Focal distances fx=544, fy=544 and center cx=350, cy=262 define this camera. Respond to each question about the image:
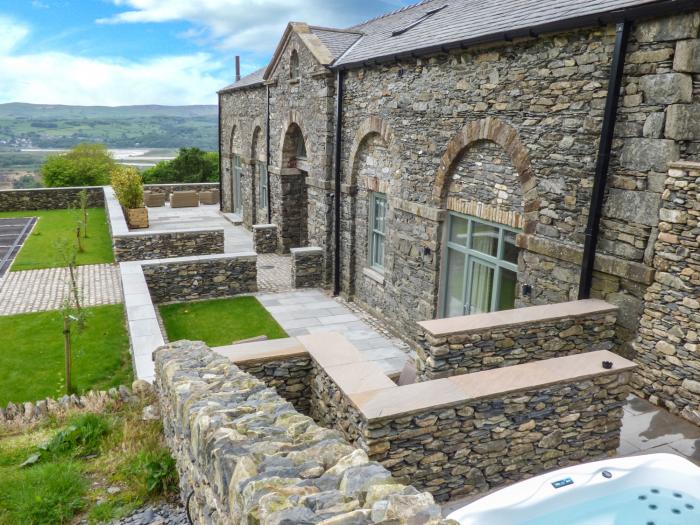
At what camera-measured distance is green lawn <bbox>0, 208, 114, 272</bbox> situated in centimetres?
1677

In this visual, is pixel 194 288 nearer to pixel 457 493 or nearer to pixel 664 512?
pixel 457 493

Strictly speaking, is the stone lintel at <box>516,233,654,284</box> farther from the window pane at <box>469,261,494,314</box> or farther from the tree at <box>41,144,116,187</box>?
the tree at <box>41,144,116,187</box>

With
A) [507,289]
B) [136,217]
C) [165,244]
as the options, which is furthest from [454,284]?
[136,217]

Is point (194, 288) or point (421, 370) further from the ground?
point (421, 370)

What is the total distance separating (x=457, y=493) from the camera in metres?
5.35

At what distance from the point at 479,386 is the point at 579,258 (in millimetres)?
2846

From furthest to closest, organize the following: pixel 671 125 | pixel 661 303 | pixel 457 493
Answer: pixel 661 303 < pixel 671 125 < pixel 457 493

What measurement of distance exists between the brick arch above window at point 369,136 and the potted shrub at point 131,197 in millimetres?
12070

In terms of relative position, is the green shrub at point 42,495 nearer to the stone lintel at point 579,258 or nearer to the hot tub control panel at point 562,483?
the hot tub control panel at point 562,483

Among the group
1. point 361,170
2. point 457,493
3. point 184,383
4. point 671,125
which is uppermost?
point 671,125

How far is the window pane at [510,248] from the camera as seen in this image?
8.52 m

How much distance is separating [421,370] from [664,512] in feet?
9.25

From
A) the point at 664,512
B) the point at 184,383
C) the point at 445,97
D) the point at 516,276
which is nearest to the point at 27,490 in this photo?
the point at 184,383

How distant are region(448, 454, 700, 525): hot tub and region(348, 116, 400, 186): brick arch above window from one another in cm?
738
